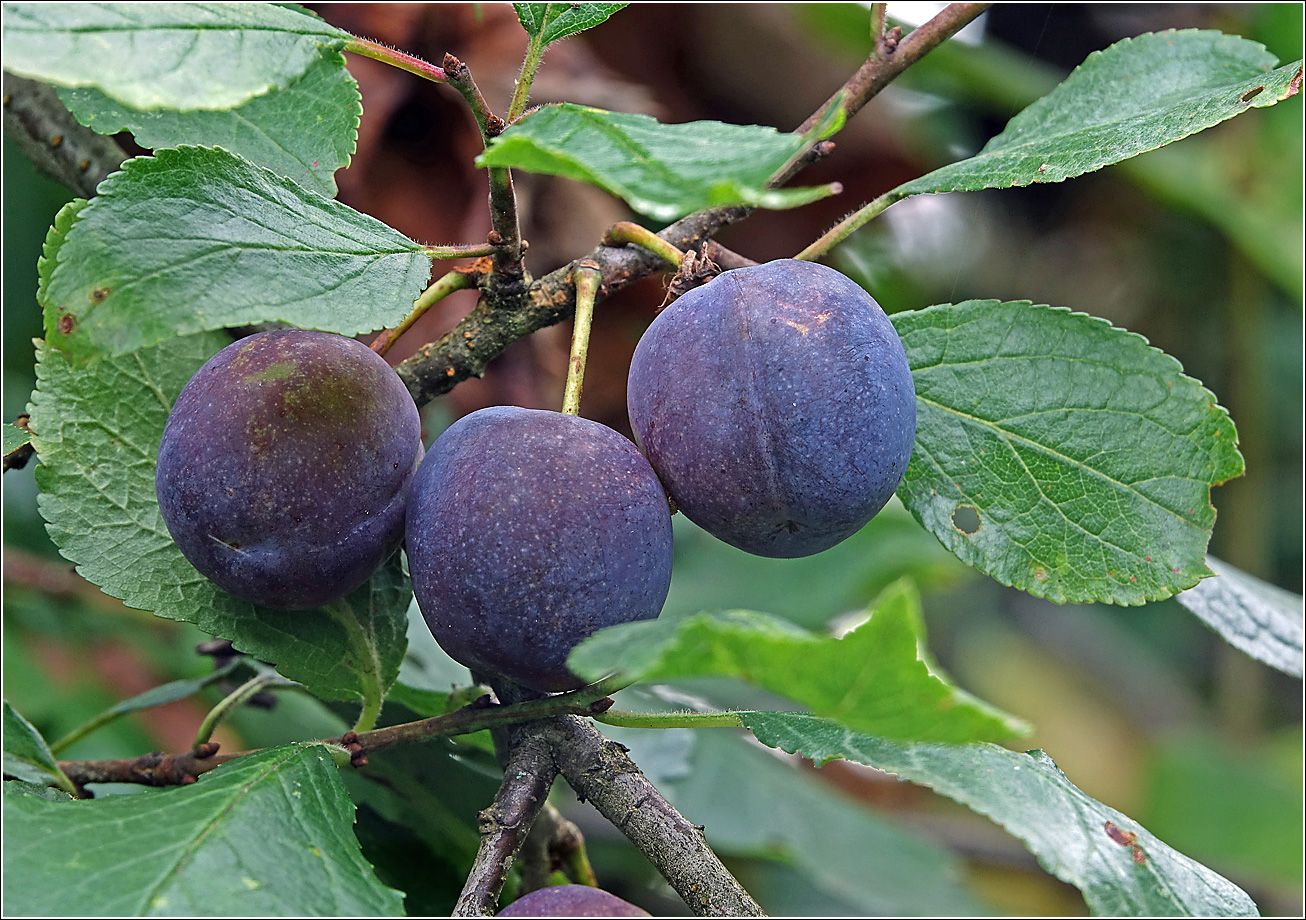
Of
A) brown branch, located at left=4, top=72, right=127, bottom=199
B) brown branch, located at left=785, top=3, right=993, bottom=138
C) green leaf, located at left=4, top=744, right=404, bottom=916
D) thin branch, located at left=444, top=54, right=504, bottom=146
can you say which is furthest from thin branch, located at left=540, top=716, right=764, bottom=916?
brown branch, located at left=4, top=72, right=127, bottom=199

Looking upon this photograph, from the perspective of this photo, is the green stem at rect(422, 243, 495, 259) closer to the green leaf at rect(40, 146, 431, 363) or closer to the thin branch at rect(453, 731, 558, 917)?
the green leaf at rect(40, 146, 431, 363)

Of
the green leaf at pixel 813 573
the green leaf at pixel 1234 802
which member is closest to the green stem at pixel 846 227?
the green leaf at pixel 813 573

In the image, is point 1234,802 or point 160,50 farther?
point 1234,802

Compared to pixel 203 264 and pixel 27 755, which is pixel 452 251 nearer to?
pixel 203 264

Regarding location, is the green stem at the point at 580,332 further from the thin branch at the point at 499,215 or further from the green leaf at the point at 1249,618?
the green leaf at the point at 1249,618

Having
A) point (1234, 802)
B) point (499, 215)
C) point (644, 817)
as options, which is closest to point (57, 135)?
point (499, 215)

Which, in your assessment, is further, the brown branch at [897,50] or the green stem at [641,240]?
the brown branch at [897,50]

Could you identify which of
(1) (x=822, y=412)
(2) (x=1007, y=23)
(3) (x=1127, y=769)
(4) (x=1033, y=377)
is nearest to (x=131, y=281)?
(1) (x=822, y=412)
